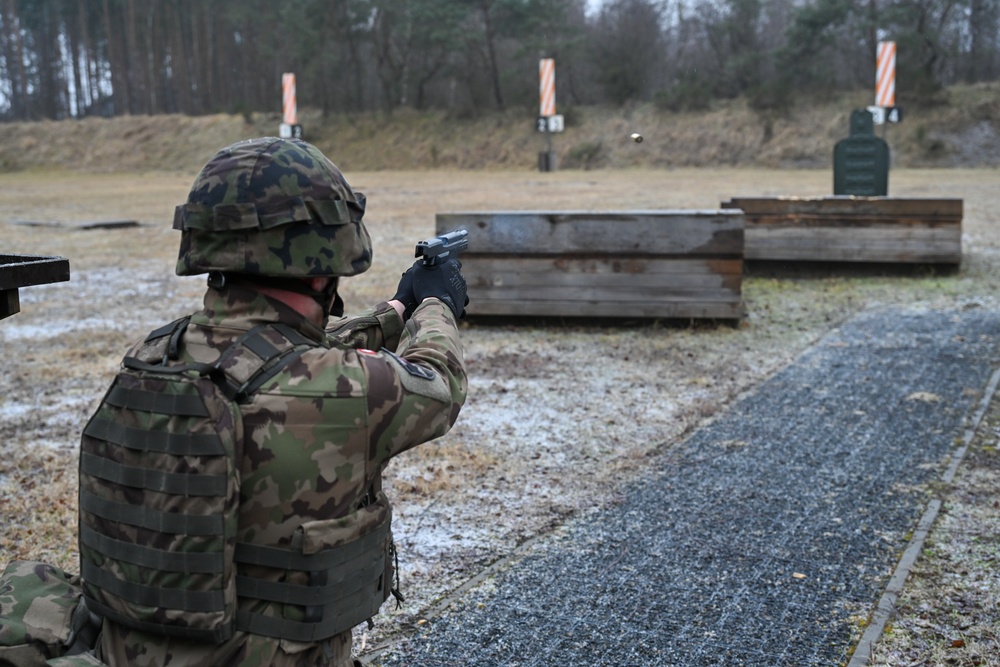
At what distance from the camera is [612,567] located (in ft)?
11.9

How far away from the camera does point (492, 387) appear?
249 inches

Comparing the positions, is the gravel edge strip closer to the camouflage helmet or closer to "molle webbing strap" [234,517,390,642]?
"molle webbing strap" [234,517,390,642]

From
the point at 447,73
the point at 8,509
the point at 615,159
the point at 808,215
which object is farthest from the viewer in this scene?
the point at 447,73

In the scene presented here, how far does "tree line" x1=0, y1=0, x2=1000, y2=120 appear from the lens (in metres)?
38.6

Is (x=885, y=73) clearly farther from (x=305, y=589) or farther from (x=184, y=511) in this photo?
(x=184, y=511)

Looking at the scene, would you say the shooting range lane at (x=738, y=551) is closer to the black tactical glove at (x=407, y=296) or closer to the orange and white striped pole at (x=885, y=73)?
the black tactical glove at (x=407, y=296)

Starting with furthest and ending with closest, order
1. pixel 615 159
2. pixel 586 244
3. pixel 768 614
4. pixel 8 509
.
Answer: pixel 615 159 < pixel 586 244 < pixel 8 509 < pixel 768 614

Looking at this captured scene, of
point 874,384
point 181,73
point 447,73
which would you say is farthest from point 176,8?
point 874,384

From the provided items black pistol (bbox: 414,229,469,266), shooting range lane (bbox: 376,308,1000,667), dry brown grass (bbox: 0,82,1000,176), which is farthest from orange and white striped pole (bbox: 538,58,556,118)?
black pistol (bbox: 414,229,469,266)

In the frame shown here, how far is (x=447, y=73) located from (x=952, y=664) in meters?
44.2

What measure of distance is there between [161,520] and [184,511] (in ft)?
0.16

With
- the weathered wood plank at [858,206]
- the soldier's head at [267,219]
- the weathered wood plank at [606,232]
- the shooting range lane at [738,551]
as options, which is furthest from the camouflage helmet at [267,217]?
the weathered wood plank at [858,206]

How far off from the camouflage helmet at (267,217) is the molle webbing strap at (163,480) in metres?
0.38

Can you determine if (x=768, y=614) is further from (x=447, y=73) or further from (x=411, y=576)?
(x=447, y=73)
